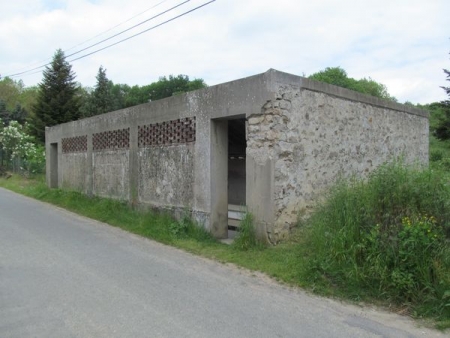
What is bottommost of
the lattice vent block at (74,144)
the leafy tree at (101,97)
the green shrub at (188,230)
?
the green shrub at (188,230)

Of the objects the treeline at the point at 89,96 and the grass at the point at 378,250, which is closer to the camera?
the grass at the point at 378,250

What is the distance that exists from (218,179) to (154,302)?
143 inches

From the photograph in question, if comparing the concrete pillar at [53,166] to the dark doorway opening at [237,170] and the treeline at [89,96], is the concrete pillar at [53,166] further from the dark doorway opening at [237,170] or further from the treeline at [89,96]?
the treeline at [89,96]

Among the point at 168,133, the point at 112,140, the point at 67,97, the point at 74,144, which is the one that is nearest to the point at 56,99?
the point at 67,97

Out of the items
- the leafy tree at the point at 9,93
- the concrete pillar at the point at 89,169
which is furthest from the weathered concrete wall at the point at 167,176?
the leafy tree at the point at 9,93

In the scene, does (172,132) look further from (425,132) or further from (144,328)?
(425,132)

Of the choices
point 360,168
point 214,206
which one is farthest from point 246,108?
point 360,168

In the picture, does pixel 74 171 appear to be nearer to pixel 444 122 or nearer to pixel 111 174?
pixel 111 174

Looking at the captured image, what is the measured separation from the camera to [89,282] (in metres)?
5.08

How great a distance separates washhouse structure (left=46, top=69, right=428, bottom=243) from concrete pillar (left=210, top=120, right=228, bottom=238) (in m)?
0.02

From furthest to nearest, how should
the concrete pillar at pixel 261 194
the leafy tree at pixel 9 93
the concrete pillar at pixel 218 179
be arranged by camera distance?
the leafy tree at pixel 9 93 < the concrete pillar at pixel 218 179 < the concrete pillar at pixel 261 194

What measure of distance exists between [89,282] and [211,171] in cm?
331

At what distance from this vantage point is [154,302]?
14.3 feet

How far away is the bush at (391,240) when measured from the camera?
4331mm
